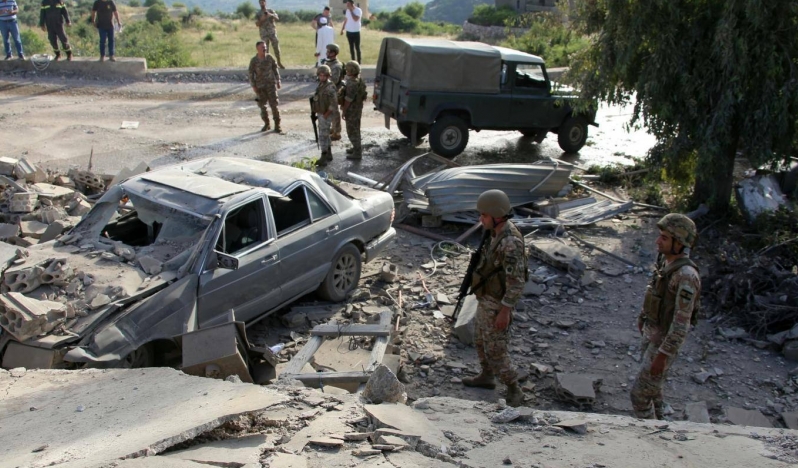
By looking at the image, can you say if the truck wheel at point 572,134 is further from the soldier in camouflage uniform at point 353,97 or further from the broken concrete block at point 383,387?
the broken concrete block at point 383,387

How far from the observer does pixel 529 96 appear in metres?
12.9

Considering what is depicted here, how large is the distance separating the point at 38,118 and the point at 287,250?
9.33 metres

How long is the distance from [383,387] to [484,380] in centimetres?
178

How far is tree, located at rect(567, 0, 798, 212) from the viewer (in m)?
8.96

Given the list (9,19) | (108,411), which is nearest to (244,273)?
(108,411)

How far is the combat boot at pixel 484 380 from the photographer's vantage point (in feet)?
19.7

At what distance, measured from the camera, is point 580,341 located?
7055 millimetres

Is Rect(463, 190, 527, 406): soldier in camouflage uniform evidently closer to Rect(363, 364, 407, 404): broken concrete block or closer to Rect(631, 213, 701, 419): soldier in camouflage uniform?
Rect(631, 213, 701, 419): soldier in camouflage uniform

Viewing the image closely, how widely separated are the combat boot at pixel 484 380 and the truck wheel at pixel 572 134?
828cm

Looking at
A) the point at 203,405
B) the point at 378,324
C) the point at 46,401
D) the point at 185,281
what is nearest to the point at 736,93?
the point at 378,324

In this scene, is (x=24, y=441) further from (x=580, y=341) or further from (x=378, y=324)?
(x=580, y=341)

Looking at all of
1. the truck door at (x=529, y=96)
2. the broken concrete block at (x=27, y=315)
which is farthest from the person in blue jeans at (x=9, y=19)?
the broken concrete block at (x=27, y=315)

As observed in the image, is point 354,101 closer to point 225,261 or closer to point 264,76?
point 264,76

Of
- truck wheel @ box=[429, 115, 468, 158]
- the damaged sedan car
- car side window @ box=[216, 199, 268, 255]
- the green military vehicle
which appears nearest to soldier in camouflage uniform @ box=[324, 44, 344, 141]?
the green military vehicle
